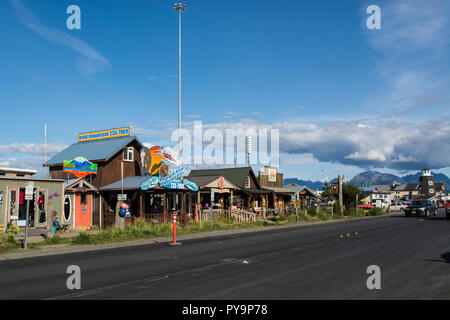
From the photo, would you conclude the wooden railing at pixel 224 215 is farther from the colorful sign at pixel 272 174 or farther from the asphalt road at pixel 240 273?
the colorful sign at pixel 272 174

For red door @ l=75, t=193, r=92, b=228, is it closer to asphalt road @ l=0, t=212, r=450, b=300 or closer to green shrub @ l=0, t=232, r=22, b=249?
green shrub @ l=0, t=232, r=22, b=249

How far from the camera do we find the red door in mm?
29000

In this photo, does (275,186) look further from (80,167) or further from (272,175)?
(80,167)

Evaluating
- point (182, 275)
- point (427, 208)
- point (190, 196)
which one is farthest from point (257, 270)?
point (427, 208)

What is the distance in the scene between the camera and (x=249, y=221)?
33781mm

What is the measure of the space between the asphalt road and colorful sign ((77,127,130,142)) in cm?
1856

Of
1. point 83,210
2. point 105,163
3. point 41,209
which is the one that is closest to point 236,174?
point 105,163

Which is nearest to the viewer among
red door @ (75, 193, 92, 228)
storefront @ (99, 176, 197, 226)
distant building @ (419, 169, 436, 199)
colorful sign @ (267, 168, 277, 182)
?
storefront @ (99, 176, 197, 226)

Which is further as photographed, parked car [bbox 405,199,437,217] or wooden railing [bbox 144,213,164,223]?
parked car [bbox 405,199,437,217]

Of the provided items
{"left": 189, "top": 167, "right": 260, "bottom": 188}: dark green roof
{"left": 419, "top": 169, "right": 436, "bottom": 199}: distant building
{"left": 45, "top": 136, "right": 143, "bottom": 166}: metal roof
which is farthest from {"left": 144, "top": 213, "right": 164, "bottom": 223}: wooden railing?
{"left": 419, "top": 169, "right": 436, "bottom": 199}: distant building

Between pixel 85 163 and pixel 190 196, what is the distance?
29.5 feet

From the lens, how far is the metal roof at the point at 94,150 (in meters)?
31.2

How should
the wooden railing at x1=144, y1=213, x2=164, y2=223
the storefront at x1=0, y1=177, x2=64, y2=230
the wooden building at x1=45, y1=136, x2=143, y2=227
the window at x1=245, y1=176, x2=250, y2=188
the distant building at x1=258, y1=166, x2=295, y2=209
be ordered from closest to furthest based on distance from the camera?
the storefront at x1=0, y1=177, x2=64, y2=230
the wooden railing at x1=144, y1=213, x2=164, y2=223
the wooden building at x1=45, y1=136, x2=143, y2=227
the window at x1=245, y1=176, x2=250, y2=188
the distant building at x1=258, y1=166, x2=295, y2=209

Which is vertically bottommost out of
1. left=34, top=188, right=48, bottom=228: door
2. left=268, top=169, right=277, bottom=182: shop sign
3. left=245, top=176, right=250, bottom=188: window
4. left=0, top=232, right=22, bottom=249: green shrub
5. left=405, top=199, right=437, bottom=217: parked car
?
left=405, top=199, right=437, bottom=217: parked car
